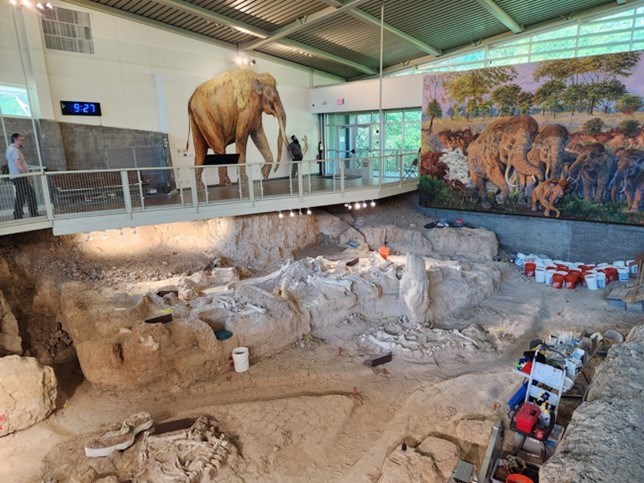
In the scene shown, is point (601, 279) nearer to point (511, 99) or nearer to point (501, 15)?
point (511, 99)

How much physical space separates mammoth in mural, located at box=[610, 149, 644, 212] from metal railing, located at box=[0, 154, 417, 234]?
7256 mm

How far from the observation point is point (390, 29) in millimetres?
15977

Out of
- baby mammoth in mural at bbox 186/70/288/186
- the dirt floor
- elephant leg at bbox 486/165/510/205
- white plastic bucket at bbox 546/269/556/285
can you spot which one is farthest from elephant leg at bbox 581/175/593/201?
baby mammoth in mural at bbox 186/70/288/186

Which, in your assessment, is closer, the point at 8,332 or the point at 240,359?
the point at 8,332

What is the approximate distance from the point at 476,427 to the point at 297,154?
1159 cm

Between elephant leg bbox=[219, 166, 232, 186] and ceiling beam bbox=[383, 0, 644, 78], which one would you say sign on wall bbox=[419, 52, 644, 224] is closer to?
ceiling beam bbox=[383, 0, 644, 78]

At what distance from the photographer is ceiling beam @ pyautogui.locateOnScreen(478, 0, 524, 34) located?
14.7 metres

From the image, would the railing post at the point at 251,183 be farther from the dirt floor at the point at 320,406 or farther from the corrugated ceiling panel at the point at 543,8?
the corrugated ceiling panel at the point at 543,8

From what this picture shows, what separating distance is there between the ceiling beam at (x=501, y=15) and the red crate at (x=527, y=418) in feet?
45.7

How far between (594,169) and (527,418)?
10.9 m

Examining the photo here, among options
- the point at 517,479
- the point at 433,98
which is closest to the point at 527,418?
the point at 517,479

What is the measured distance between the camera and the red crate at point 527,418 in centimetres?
592

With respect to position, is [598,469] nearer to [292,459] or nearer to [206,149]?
[292,459]

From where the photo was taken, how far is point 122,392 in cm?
896
